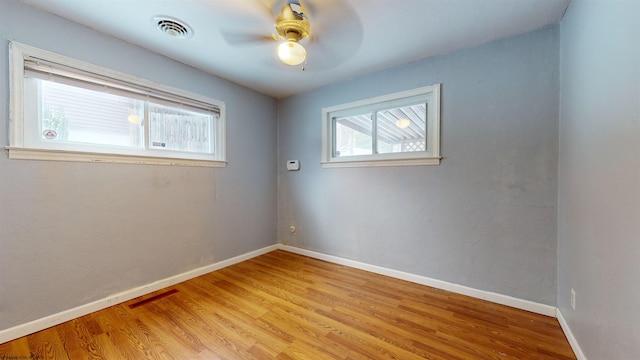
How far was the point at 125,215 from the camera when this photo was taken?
218 centimetres

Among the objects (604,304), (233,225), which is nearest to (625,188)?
(604,304)

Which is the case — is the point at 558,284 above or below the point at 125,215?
below

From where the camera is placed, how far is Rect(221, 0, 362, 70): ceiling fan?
1.67 metres

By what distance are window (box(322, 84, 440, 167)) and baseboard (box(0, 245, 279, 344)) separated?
76.2 inches

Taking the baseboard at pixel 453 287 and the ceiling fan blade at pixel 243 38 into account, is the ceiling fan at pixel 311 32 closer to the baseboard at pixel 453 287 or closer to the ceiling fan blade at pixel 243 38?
the ceiling fan blade at pixel 243 38

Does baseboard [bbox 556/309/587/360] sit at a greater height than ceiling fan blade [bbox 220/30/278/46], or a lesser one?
lesser

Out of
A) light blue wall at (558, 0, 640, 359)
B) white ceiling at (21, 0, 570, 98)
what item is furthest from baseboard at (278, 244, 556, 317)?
white ceiling at (21, 0, 570, 98)

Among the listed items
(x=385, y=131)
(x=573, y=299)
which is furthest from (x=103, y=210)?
(x=573, y=299)

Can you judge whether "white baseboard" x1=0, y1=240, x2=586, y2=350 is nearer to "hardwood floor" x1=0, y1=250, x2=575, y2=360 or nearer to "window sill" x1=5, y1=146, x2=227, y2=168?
"hardwood floor" x1=0, y1=250, x2=575, y2=360

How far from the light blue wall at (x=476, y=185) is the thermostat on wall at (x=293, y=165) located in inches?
26.8

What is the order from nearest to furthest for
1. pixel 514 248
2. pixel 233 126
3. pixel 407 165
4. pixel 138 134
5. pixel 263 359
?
pixel 263 359 < pixel 514 248 < pixel 138 134 < pixel 407 165 < pixel 233 126

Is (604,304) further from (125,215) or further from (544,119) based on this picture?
(125,215)

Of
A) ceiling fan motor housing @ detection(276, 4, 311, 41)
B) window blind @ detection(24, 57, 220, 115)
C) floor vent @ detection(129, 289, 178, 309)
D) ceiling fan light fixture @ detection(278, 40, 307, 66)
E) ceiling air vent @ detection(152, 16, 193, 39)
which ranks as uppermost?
ceiling air vent @ detection(152, 16, 193, 39)

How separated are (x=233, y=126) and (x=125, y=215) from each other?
150cm
